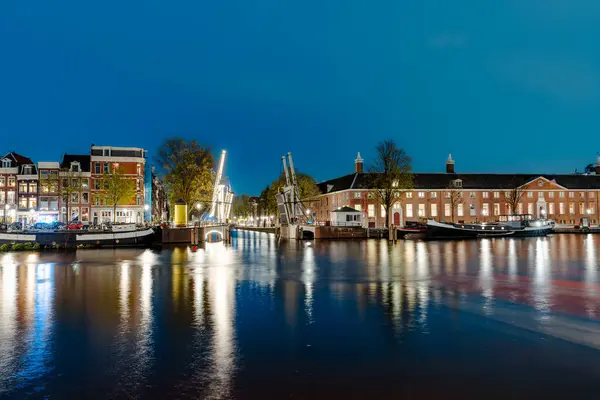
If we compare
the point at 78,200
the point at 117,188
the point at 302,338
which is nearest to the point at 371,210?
the point at 117,188

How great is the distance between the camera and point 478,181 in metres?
101

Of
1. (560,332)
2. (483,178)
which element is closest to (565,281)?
(560,332)

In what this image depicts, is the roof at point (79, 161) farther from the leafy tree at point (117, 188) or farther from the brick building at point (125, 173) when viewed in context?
the leafy tree at point (117, 188)

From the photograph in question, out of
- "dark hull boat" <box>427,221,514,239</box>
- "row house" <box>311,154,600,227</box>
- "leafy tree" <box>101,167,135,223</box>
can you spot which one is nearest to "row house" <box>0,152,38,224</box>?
"leafy tree" <box>101,167,135,223</box>

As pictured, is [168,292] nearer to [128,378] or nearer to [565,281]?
[128,378]

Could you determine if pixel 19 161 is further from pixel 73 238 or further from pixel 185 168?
pixel 73 238

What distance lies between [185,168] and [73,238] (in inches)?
771

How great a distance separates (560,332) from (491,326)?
1.63 metres

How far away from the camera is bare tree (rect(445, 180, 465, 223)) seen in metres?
95.7

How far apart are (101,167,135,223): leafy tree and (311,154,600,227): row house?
122 feet

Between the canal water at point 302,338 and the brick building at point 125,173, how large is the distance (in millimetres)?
61404

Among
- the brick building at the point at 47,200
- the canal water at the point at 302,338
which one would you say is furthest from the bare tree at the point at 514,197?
the brick building at the point at 47,200

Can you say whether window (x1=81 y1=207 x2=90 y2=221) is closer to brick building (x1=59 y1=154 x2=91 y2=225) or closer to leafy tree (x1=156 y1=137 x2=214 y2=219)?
brick building (x1=59 y1=154 x2=91 y2=225)

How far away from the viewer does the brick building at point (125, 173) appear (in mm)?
82375
